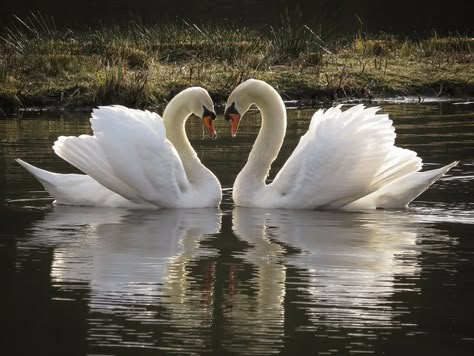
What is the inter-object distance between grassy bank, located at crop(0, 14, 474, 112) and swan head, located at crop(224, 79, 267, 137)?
900 cm

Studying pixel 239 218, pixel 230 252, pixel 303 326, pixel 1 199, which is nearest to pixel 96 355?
pixel 303 326

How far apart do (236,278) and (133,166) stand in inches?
110

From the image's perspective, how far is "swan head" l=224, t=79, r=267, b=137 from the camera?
36.7ft

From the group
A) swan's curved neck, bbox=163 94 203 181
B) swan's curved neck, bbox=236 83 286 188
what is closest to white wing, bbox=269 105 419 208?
swan's curved neck, bbox=236 83 286 188

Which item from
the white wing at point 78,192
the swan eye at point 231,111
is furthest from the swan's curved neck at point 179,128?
the white wing at point 78,192

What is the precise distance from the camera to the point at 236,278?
765 centimetres

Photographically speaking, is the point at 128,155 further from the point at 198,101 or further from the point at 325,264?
the point at 325,264

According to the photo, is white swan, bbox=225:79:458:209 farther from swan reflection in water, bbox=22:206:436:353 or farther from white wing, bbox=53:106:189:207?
white wing, bbox=53:106:189:207

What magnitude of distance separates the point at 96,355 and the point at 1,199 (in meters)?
5.46

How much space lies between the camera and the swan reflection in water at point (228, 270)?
21.1 feet

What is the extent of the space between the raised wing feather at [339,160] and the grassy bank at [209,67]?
10.0m

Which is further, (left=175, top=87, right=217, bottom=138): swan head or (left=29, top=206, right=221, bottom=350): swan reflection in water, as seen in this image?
(left=175, top=87, right=217, bottom=138): swan head

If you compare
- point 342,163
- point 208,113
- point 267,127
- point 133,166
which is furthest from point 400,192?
point 133,166

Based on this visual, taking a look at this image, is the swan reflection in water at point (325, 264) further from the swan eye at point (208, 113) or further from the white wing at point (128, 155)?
the swan eye at point (208, 113)
